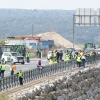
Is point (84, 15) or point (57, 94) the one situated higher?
point (84, 15)

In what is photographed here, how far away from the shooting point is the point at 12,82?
38188 millimetres

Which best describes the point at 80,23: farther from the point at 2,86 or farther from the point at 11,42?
the point at 2,86

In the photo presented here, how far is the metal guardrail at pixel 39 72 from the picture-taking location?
121ft

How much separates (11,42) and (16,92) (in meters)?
56.2

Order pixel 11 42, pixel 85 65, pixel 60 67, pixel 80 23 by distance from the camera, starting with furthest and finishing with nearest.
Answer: pixel 11 42
pixel 80 23
pixel 85 65
pixel 60 67

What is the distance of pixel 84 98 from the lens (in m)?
29.4

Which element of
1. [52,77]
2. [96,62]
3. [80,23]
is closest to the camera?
[52,77]

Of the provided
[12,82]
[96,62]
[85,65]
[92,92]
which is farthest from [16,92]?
[96,62]

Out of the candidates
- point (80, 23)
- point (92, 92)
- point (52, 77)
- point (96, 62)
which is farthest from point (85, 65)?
point (92, 92)

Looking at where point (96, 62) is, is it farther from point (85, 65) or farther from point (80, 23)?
point (80, 23)

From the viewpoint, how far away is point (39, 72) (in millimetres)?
45500

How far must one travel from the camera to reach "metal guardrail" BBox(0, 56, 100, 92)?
36941 mm

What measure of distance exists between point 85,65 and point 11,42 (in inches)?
1409

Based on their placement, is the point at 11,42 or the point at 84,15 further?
the point at 11,42
